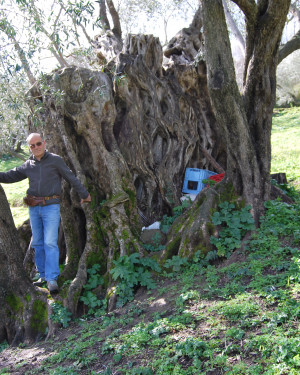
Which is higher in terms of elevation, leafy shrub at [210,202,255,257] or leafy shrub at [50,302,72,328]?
leafy shrub at [210,202,255,257]

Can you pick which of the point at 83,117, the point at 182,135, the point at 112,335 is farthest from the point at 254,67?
the point at 112,335

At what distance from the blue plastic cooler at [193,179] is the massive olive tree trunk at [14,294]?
3845 mm

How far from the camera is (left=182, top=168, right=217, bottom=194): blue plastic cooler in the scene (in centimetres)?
834

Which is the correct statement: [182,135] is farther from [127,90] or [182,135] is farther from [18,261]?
[18,261]

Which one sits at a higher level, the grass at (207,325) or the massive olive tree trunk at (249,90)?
the massive olive tree trunk at (249,90)

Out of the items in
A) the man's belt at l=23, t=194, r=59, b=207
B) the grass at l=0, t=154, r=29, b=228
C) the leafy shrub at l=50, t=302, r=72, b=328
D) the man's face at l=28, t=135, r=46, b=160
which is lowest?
the leafy shrub at l=50, t=302, r=72, b=328

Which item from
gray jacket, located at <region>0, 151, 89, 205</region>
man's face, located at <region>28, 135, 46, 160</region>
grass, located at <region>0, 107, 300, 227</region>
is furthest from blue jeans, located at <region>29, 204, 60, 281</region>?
grass, located at <region>0, 107, 300, 227</region>

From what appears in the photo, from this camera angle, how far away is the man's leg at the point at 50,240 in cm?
575

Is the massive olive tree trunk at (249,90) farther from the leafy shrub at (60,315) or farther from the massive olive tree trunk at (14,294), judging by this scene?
the massive olive tree trunk at (14,294)

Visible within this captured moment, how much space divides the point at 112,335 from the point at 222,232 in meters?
2.53

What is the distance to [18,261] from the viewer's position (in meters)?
6.04

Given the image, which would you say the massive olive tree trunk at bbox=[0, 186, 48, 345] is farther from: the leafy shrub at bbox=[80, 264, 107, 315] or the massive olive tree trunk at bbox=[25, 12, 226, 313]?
the leafy shrub at bbox=[80, 264, 107, 315]

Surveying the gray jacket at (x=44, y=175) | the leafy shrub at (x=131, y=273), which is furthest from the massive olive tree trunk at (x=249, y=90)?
the gray jacket at (x=44, y=175)

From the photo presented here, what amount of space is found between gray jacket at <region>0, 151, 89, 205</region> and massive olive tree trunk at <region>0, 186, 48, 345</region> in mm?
502
